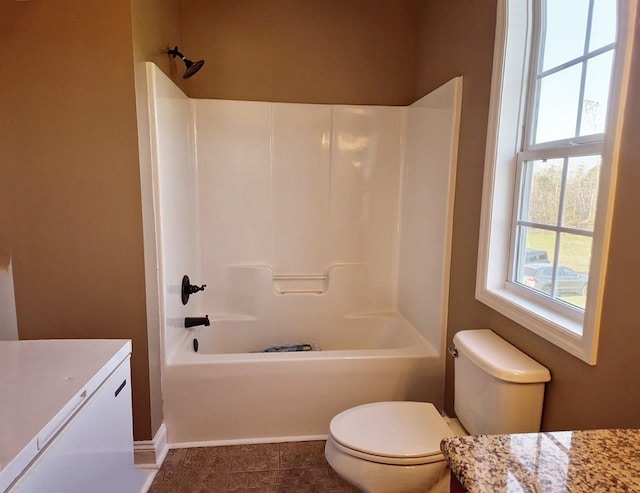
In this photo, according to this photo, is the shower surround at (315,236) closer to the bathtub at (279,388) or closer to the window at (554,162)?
the bathtub at (279,388)

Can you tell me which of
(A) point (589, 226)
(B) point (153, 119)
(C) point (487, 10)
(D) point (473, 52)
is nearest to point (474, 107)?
(D) point (473, 52)

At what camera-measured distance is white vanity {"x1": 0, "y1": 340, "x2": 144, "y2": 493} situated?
82 cm

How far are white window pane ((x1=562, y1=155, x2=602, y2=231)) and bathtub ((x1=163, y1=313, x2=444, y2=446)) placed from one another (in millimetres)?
1094

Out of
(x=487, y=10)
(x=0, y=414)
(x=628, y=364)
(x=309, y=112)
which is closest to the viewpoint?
(x=0, y=414)

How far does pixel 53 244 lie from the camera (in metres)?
1.74

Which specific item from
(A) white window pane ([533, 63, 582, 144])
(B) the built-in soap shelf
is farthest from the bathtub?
(A) white window pane ([533, 63, 582, 144])

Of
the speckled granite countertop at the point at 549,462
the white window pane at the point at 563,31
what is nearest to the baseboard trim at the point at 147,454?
the speckled granite countertop at the point at 549,462

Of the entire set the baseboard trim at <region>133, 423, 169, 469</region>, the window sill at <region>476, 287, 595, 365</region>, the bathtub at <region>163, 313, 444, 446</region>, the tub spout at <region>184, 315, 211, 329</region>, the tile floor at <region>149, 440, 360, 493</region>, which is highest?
the window sill at <region>476, 287, 595, 365</region>

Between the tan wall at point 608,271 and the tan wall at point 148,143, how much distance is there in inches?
58.2

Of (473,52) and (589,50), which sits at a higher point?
(473,52)

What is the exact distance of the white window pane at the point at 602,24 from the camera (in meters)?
1.18

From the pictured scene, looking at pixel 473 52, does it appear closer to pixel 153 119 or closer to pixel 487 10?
pixel 487 10

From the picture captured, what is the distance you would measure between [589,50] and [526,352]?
102 cm

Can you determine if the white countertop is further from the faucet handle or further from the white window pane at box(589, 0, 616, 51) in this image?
the white window pane at box(589, 0, 616, 51)
